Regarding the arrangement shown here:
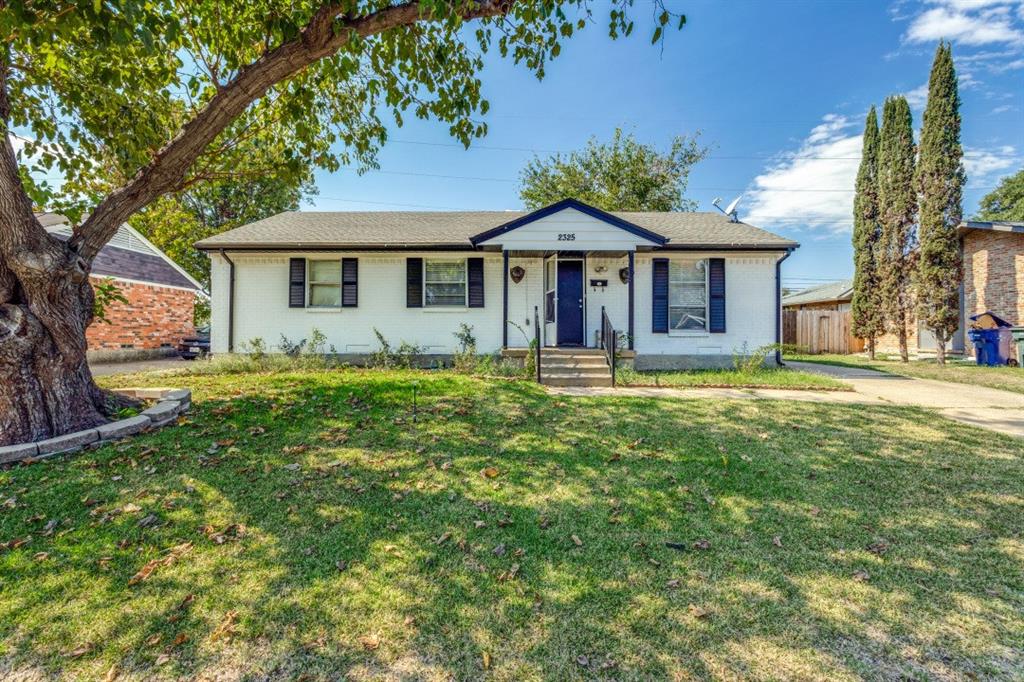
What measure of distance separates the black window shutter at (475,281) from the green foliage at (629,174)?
1567 centimetres

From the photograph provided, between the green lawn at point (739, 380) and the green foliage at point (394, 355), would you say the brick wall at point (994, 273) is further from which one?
the green foliage at point (394, 355)

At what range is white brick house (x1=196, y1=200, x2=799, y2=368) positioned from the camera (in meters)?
11.1

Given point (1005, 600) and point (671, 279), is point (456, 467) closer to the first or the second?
point (1005, 600)

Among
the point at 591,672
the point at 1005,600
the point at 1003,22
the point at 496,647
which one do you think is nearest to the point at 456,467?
the point at 496,647

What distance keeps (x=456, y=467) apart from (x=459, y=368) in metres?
5.29

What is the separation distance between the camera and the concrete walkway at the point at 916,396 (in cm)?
621

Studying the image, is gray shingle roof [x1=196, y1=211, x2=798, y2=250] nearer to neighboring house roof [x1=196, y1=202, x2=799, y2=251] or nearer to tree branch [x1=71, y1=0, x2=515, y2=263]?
neighboring house roof [x1=196, y1=202, x2=799, y2=251]

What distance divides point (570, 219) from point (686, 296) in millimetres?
3844

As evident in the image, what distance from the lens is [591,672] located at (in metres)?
1.91

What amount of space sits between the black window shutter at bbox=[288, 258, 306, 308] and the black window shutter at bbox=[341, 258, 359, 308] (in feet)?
3.36

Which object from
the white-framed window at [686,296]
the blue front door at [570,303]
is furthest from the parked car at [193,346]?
the white-framed window at [686,296]

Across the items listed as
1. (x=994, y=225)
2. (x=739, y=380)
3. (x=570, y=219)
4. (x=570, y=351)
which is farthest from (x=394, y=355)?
(x=994, y=225)

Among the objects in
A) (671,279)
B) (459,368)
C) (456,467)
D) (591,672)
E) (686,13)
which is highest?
(686,13)

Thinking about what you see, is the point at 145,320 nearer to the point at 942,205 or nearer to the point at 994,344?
the point at 942,205
